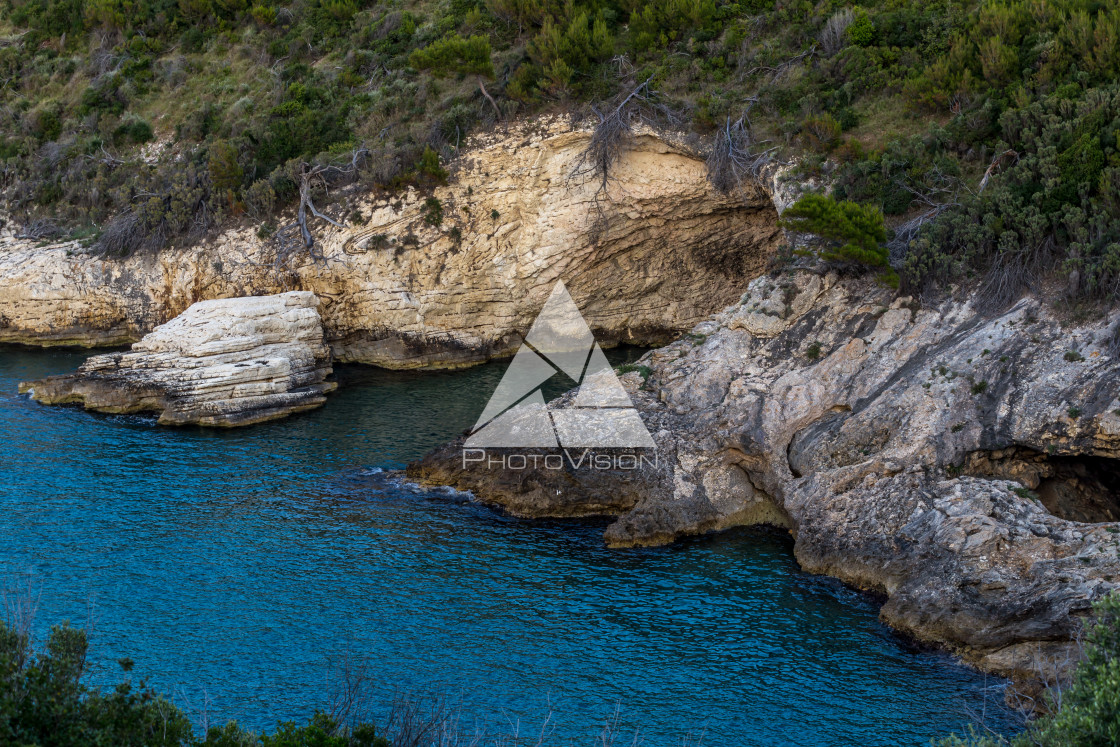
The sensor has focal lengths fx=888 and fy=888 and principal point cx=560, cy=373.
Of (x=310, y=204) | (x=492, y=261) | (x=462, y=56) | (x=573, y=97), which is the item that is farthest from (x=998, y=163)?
(x=310, y=204)

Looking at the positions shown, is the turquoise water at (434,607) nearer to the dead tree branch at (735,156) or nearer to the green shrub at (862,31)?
the dead tree branch at (735,156)

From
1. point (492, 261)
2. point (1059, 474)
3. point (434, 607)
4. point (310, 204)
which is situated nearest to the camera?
point (434, 607)

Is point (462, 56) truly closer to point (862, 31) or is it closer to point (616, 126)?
point (616, 126)

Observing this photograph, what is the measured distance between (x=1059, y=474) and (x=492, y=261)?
23.5 meters

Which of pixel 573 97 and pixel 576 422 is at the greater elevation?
pixel 573 97

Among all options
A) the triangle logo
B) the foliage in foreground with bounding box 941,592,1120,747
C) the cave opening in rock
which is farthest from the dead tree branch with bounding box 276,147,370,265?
the foliage in foreground with bounding box 941,592,1120,747

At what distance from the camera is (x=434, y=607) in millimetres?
18688

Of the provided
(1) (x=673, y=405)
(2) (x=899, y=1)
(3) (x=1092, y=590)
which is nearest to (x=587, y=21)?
(2) (x=899, y=1)

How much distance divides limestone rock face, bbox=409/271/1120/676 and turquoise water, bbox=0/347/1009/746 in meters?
0.86

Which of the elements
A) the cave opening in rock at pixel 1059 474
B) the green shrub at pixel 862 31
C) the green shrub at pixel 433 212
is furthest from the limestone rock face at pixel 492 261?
the cave opening in rock at pixel 1059 474

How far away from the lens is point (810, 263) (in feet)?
86.6

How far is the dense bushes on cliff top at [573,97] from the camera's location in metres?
23.6

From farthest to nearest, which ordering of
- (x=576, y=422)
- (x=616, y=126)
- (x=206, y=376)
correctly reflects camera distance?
1. (x=616, y=126)
2. (x=206, y=376)
3. (x=576, y=422)

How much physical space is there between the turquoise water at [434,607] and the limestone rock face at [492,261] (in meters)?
11.4
